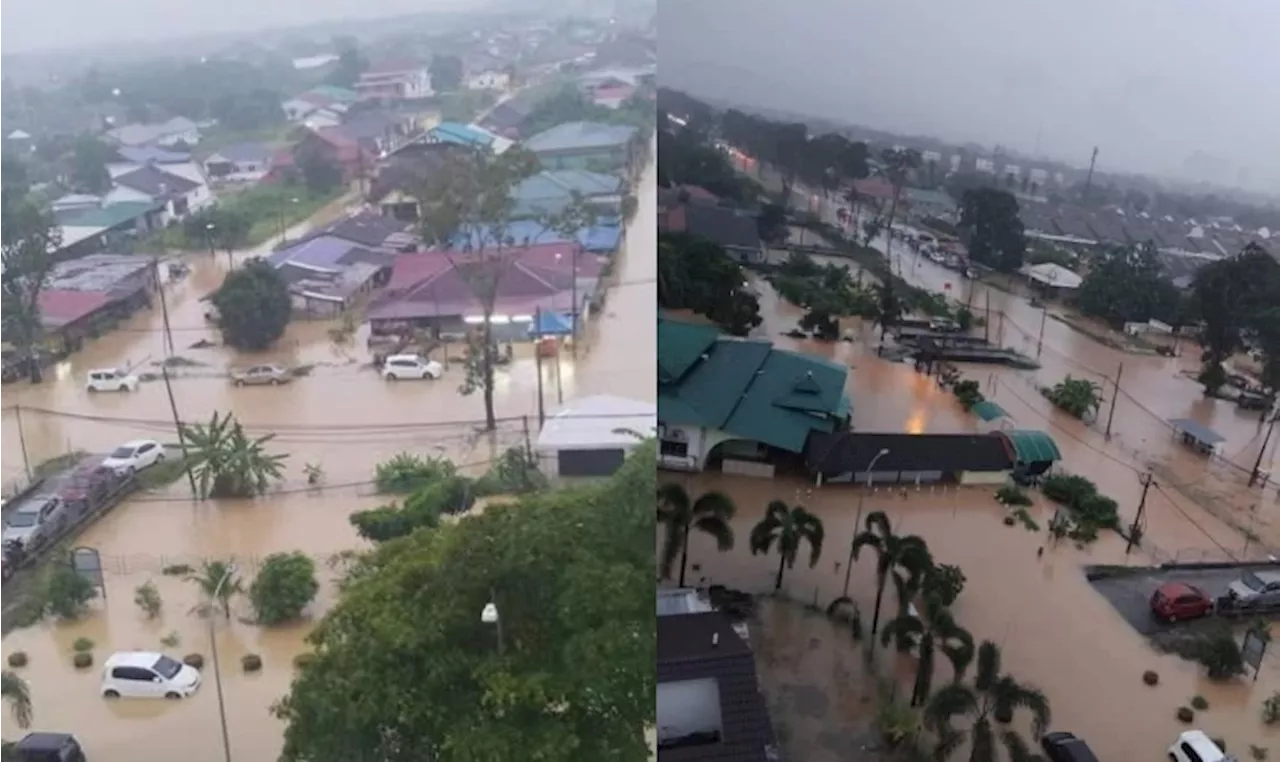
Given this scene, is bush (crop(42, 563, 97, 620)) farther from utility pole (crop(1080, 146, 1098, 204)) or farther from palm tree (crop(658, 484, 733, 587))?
utility pole (crop(1080, 146, 1098, 204))

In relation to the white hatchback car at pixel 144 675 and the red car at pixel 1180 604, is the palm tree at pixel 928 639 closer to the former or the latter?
the red car at pixel 1180 604

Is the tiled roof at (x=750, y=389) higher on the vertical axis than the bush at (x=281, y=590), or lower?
lower

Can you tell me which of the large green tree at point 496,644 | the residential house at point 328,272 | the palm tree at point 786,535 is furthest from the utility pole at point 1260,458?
the residential house at point 328,272

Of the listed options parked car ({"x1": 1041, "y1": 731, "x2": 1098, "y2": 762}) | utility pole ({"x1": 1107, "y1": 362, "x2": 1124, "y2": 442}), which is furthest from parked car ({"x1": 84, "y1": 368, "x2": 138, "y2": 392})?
utility pole ({"x1": 1107, "y1": 362, "x2": 1124, "y2": 442})

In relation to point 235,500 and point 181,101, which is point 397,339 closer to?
point 235,500

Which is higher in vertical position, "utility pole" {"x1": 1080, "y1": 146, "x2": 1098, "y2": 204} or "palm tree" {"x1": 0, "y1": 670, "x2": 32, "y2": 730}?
"utility pole" {"x1": 1080, "y1": 146, "x2": 1098, "y2": 204}
